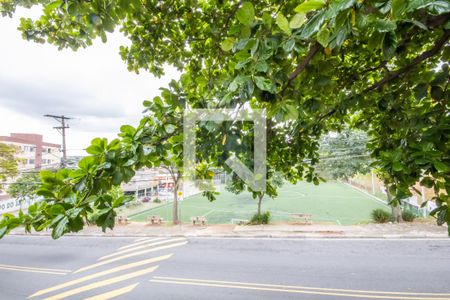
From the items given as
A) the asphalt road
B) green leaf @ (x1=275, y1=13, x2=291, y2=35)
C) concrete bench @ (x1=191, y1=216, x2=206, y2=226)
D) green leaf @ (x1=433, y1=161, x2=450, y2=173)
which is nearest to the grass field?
concrete bench @ (x1=191, y1=216, x2=206, y2=226)

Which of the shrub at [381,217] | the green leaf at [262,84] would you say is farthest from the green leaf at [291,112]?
the shrub at [381,217]

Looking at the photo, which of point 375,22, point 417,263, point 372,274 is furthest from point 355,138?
point 375,22

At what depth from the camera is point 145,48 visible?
263cm

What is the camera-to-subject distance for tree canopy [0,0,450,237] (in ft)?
2.82

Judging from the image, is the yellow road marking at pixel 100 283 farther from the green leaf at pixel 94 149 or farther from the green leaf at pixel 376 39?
the green leaf at pixel 376 39

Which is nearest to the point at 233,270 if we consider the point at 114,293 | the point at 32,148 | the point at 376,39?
the point at 114,293

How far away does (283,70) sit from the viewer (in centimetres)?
110

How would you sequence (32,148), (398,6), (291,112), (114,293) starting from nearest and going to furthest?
1. (398,6)
2. (291,112)
3. (114,293)
4. (32,148)

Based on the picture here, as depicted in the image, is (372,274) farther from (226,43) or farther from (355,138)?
(355,138)

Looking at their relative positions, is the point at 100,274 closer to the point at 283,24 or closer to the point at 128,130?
the point at 128,130

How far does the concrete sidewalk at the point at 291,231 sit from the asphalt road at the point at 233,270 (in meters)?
0.59

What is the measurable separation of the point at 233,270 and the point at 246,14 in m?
6.37

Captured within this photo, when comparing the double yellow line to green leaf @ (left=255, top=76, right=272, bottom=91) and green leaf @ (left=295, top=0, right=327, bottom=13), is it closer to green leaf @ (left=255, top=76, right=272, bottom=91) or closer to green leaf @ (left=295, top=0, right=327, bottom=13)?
green leaf @ (left=255, top=76, right=272, bottom=91)

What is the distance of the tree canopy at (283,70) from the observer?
0.86 m
